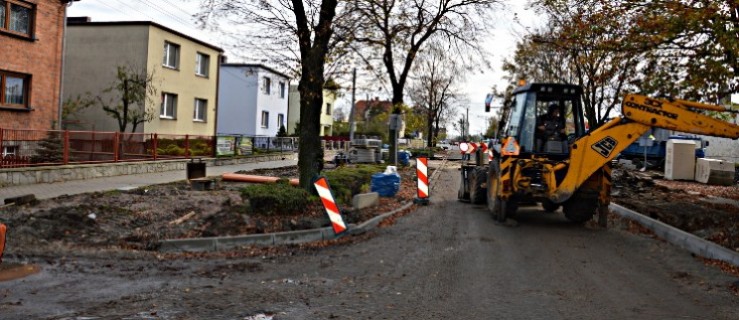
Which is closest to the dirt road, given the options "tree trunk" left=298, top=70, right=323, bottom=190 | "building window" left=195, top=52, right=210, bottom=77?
"tree trunk" left=298, top=70, right=323, bottom=190

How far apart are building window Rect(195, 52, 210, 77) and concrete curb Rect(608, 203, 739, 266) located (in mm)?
26201

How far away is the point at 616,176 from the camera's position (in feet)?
73.1

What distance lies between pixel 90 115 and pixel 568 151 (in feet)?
80.6

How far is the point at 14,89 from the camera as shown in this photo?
1983 centimetres

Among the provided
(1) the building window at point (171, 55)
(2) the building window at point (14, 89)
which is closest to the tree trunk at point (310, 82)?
(2) the building window at point (14, 89)

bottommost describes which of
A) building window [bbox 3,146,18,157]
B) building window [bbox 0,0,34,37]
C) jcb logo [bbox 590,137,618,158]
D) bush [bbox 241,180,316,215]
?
bush [bbox 241,180,316,215]

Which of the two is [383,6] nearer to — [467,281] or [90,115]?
[467,281]

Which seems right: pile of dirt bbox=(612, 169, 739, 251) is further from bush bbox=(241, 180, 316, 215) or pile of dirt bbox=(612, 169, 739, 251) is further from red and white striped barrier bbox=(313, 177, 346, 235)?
bush bbox=(241, 180, 316, 215)

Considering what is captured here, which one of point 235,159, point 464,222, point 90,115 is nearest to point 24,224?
point 464,222

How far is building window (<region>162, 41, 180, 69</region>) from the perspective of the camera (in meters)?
29.8

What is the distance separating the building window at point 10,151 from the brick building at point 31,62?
5.45 meters

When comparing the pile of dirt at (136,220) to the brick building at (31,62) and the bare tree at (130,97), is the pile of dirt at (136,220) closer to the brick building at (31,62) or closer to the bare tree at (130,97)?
the brick building at (31,62)

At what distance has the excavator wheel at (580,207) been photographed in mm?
11016

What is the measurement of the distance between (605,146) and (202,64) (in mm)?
27132
